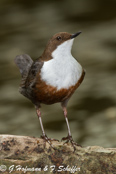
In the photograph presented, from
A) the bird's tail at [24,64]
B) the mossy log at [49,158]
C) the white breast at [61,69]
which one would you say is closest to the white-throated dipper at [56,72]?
the white breast at [61,69]

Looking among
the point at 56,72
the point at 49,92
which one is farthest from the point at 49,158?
the point at 56,72

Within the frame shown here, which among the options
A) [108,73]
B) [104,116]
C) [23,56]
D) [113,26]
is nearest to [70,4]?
[113,26]

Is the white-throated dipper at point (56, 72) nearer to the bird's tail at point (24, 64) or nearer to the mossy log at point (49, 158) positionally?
the mossy log at point (49, 158)

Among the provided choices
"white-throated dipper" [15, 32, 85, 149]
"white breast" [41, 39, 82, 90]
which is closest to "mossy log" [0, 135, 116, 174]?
"white-throated dipper" [15, 32, 85, 149]

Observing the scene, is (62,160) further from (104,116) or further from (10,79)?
(10,79)

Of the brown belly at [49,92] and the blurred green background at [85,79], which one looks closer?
the brown belly at [49,92]

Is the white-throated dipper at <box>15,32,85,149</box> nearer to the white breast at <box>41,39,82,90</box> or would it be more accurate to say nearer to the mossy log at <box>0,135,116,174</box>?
the white breast at <box>41,39,82,90</box>

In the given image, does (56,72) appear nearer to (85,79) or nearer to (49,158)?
(49,158)
